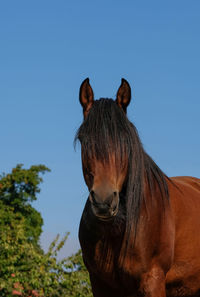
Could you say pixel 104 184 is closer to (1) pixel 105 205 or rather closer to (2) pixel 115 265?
(1) pixel 105 205

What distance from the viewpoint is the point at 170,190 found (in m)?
4.74

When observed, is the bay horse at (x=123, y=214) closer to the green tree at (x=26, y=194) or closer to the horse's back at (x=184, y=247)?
the horse's back at (x=184, y=247)

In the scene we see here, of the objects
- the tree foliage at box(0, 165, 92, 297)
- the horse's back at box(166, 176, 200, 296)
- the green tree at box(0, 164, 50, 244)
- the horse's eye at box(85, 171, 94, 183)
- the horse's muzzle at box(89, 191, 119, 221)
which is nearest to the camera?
the horse's muzzle at box(89, 191, 119, 221)

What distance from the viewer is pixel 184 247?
15.1 ft

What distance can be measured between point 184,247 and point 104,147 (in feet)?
4.83

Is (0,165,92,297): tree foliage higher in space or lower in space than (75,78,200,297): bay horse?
higher

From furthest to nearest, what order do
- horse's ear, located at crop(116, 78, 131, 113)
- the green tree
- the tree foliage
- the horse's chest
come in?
the green tree → the tree foliage → horse's ear, located at crop(116, 78, 131, 113) → the horse's chest

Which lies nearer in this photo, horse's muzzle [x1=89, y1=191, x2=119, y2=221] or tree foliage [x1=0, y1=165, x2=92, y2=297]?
horse's muzzle [x1=89, y1=191, x2=119, y2=221]

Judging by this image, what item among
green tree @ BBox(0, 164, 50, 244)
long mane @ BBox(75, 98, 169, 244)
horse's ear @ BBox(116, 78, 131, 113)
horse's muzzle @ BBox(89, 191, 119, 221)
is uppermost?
green tree @ BBox(0, 164, 50, 244)

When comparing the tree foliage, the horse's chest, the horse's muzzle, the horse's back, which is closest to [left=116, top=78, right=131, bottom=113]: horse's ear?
the horse's muzzle

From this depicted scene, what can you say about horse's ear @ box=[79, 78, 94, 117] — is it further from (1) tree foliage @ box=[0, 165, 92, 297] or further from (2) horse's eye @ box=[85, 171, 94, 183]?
(1) tree foliage @ box=[0, 165, 92, 297]

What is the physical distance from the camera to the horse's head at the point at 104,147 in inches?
140

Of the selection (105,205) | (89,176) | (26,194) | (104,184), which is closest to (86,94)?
(89,176)

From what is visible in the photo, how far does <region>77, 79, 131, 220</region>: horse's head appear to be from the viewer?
355cm
